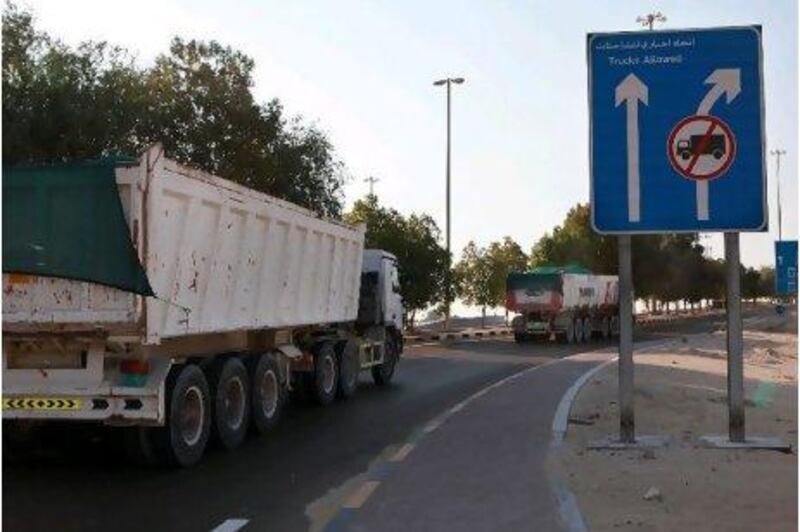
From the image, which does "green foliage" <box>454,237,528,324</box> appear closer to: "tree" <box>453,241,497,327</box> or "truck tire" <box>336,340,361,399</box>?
"tree" <box>453,241,497,327</box>

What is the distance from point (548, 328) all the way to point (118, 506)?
31609 mm

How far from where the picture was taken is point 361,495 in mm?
8094

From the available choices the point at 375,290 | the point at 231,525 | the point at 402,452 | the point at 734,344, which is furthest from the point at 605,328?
the point at 231,525

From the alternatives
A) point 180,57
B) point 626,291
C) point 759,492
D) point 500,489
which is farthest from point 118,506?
point 180,57

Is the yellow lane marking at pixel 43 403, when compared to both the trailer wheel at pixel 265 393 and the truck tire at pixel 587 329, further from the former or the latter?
the truck tire at pixel 587 329

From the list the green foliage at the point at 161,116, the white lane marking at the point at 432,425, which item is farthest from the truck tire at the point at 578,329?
the white lane marking at the point at 432,425

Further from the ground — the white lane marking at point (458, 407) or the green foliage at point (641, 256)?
the green foliage at point (641, 256)

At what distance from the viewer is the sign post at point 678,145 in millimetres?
10539

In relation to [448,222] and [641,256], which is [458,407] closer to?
[448,222]

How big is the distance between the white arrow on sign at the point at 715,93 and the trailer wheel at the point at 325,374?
7.02 metres

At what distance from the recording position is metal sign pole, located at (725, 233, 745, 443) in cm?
1051

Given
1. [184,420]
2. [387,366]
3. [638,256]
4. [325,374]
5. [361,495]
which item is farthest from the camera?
[638,256]

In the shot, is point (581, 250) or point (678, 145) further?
point (581, 250)

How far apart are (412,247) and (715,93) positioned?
1225 inches
